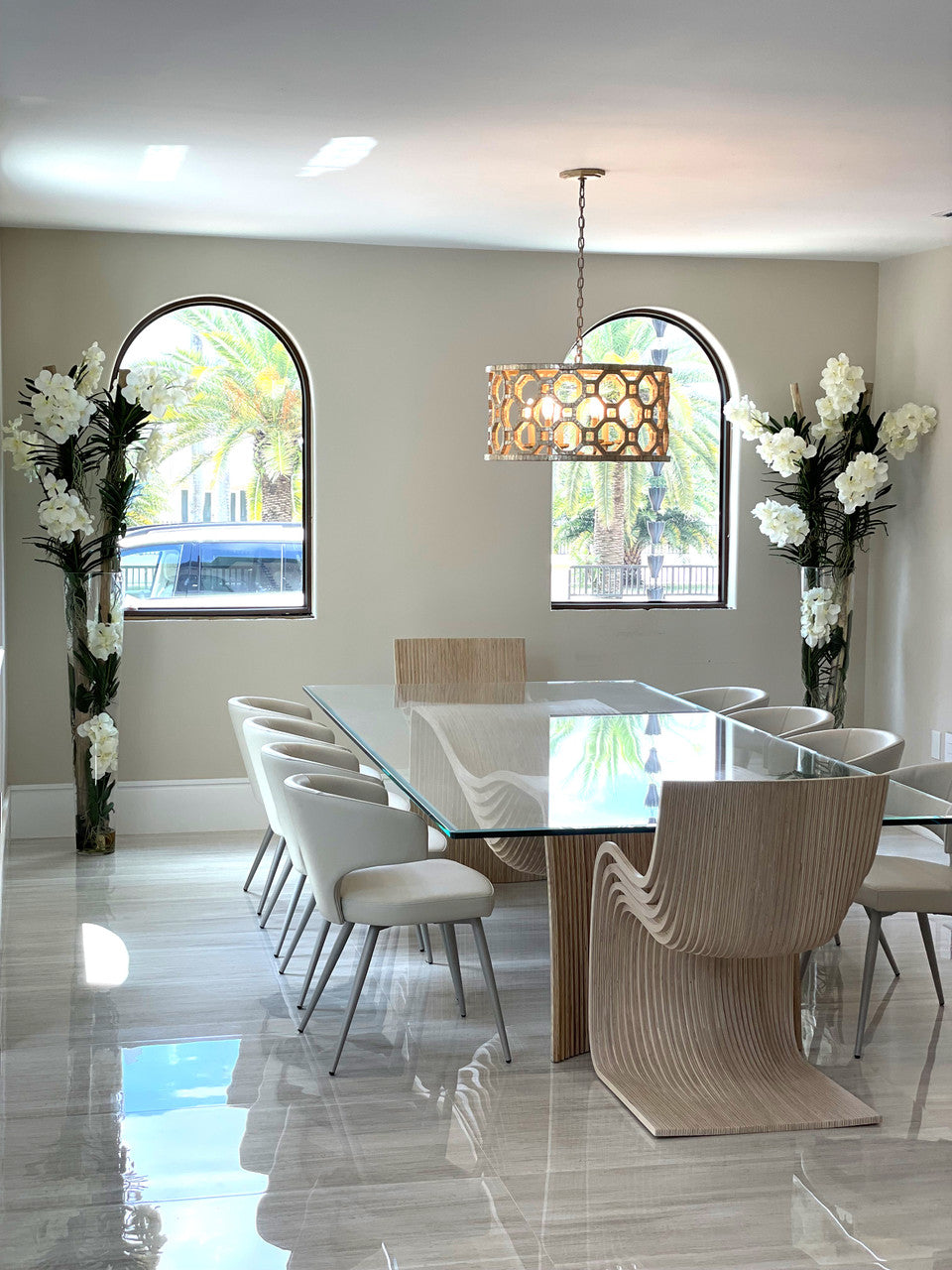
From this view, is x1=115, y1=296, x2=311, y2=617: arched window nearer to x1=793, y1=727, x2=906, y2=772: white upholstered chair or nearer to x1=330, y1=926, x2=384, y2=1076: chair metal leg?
x1=793, y1=727, x2=906, y2=772: white upholstered chair

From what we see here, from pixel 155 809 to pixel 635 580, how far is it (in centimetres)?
263

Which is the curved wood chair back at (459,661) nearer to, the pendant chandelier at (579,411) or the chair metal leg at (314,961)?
the pendant chandelier at (579,411)

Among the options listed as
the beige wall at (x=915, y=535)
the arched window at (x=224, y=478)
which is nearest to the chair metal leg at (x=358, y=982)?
the arched window at (x=224, y=478)

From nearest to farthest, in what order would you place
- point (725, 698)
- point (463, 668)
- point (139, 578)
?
point (725, 698) → point (463, 668) → point (139, 578)

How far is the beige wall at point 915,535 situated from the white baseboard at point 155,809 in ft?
10.5

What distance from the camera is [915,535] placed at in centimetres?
654

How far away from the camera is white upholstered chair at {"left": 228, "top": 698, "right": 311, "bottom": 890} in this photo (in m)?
4.85

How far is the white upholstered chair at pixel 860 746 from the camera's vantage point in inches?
174

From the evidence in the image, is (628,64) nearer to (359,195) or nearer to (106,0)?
(106,0)

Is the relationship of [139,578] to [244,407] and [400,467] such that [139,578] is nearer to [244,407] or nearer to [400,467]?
[244,407]

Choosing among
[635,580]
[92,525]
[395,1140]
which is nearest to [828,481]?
[635,580]

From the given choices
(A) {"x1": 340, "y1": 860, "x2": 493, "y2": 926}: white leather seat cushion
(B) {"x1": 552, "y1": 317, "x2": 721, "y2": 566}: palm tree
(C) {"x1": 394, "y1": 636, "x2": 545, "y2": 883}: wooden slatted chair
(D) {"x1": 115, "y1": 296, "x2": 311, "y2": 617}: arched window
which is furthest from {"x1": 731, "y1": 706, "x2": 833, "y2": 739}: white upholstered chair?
(D) {"x1": 115, "y1": 296, "x2": 311, "y2": 617}: arched window

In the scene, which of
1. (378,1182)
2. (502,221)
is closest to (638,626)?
(502,221)

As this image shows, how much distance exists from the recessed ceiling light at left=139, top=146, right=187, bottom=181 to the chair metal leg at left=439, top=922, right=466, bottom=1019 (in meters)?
2.69
